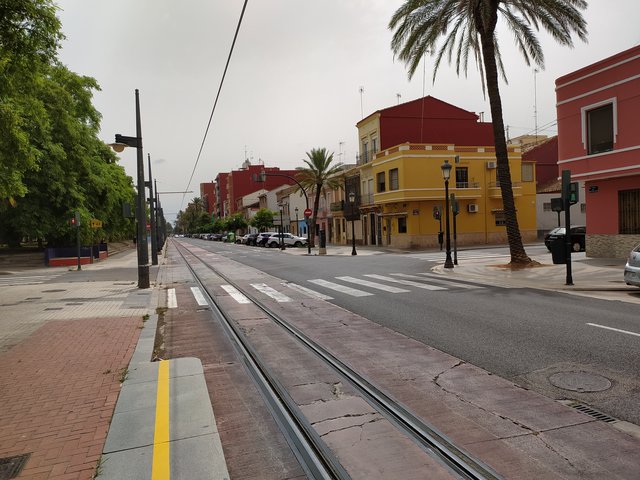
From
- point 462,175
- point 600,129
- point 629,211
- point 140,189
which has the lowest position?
point 629,211

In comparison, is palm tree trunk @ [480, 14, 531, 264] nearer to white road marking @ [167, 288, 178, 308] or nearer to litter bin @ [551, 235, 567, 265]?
litter bin @ [551, 235, 567, 265]

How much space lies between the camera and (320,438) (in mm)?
4230

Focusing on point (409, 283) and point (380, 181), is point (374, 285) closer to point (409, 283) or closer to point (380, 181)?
point (409, 283)

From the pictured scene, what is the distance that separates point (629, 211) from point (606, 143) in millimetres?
2861

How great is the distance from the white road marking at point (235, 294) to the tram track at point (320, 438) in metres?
5.49

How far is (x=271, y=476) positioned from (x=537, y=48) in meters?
20.8

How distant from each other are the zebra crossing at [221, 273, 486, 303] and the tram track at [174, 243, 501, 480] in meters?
6.01

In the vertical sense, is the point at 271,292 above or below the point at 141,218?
below

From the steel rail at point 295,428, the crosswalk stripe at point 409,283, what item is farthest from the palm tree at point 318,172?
the steel rail at point 295,428

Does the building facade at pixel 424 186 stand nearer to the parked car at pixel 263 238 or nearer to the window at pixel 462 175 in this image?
the window at pixel 462 175

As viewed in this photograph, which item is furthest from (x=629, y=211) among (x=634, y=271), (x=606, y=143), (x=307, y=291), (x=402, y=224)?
(x=402, y=224)

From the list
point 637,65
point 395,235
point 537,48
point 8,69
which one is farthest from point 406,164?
point 8,69

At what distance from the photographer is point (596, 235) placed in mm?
20562

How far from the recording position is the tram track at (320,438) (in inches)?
145
